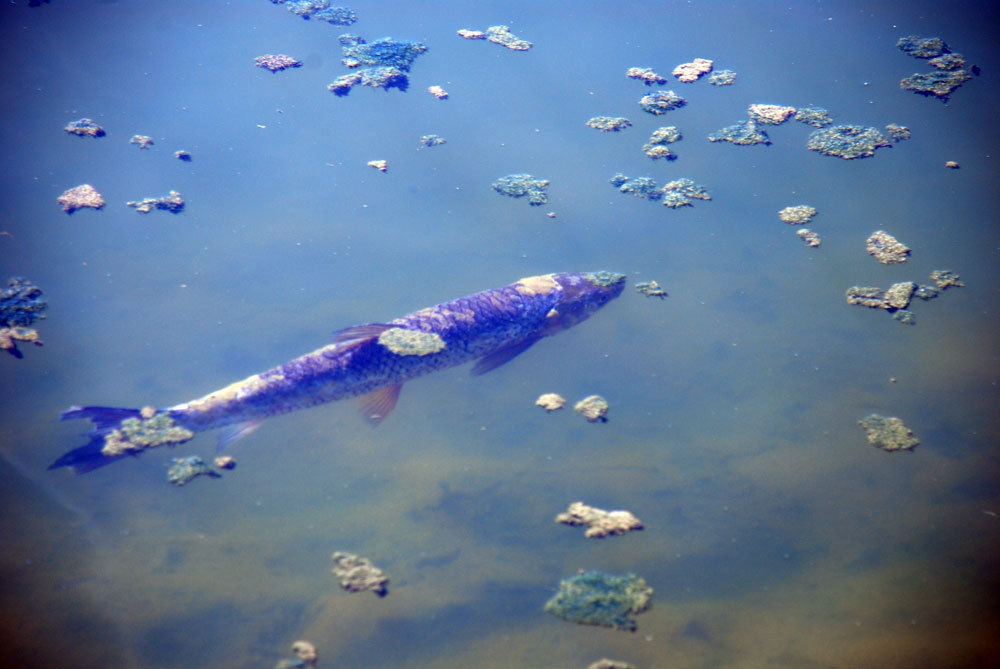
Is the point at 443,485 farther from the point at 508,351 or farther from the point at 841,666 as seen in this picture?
the point at 841,666

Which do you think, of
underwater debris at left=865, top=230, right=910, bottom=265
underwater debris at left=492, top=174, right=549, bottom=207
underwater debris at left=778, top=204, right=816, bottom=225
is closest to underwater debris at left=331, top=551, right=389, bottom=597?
underwater debris at left=492, top=174, right=549, bottom=207

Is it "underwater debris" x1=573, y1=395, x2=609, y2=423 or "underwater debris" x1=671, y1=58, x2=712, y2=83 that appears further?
"underwater debris" x1=671, y1=58, x2=712, y2=83

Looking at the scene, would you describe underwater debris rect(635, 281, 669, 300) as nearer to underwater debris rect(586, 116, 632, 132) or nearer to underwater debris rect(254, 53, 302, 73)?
underwater debris rect(586, 116, 632, 132)

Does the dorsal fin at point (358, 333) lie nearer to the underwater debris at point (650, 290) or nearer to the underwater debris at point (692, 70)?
the underwater debris at point (650, 290)

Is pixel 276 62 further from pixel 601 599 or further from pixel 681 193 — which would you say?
pixel 601 599

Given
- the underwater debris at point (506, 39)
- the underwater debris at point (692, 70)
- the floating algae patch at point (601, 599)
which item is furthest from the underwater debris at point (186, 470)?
the underwater debris at point (692, 70)

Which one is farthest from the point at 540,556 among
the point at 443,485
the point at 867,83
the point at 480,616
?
the point at 867,83
